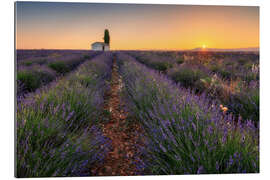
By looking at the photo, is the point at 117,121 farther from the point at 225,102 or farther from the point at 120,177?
the point at 225,102

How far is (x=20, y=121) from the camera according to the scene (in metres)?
1.88

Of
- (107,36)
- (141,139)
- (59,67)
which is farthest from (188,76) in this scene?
(59,67)

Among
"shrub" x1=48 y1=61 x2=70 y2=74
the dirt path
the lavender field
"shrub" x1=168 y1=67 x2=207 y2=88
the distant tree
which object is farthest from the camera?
"shrub" x1=48 y1=61 x2=70 y2=74

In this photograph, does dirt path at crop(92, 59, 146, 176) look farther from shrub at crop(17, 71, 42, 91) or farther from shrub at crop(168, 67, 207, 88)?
shrub at crop(168, 67, 207, 88)

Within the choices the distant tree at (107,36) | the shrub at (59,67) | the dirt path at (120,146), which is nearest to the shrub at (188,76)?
the dirt path at (120,146)

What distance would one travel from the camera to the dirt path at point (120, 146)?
206cm

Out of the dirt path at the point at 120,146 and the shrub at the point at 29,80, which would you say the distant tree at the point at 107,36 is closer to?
the dirt path at the point at 120,146

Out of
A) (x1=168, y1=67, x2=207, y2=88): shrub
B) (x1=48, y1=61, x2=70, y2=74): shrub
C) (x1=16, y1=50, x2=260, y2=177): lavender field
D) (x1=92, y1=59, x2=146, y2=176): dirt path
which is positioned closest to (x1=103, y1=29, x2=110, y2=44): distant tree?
Result: (x1=16, y1=50, x2=260, y2=177): lavender field

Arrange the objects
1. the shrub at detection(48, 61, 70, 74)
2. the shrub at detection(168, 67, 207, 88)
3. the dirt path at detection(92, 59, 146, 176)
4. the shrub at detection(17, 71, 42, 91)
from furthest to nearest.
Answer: the shrub at detection(48, 61, 70, 74), the shrub at detection(168, 67, 207, 88), the shrub at detection(17, 71, 42, 91), the dirt path at detection(92, 59, 146, 176)

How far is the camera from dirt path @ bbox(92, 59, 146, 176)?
2061 millimetres

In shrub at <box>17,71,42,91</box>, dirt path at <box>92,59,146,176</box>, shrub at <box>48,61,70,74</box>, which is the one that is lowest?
dirt path at <box>92,59,146,176</box>

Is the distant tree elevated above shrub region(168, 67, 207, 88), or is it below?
above
